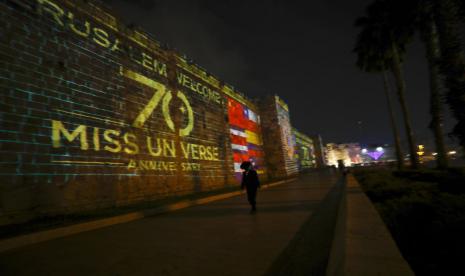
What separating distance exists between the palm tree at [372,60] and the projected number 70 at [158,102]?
17.9 m

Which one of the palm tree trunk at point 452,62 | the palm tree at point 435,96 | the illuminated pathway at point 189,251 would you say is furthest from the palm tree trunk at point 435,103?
the illuminated pathway at point 189,251

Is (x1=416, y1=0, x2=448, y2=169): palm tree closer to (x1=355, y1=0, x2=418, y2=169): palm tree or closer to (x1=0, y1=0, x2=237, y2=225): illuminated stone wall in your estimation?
(x1=355, y1=0, x2=418, y2=169): palm tree

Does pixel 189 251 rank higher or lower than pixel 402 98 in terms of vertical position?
lower

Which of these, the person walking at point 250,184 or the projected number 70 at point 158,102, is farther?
the projected number 70 at point 158,102

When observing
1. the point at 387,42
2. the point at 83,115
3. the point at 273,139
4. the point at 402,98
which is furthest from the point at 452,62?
the point at 273,139

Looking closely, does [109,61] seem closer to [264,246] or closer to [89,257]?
[89,257]

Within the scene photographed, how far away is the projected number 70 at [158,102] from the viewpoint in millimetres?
13091

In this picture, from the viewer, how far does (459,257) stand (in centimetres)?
304

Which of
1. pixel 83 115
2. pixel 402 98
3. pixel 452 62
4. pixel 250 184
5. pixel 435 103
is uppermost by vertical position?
pixel 402 98

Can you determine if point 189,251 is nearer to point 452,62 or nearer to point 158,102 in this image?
point 452,62

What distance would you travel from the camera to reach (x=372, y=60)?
25.1 m

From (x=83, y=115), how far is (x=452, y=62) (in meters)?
11.1

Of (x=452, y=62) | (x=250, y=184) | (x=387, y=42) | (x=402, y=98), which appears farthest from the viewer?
(x=387, y=42)

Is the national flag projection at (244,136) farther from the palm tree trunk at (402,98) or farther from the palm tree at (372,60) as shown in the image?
the palm tree trunk at (402,98)
